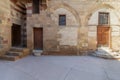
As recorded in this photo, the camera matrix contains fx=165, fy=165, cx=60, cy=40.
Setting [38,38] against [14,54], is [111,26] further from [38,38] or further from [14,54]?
[14,54]

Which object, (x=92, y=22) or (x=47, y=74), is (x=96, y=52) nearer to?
(x=92, y=22)

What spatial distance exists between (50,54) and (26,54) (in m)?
1.68

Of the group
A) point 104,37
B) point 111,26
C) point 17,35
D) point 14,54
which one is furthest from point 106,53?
point 17,35

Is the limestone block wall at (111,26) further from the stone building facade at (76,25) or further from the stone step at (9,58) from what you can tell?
the stone step at (9,58)

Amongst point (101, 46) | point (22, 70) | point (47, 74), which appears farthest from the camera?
point (101, 46)

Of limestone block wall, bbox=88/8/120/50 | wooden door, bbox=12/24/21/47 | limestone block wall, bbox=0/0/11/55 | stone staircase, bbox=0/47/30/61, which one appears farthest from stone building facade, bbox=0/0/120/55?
limestone block wall, bbox=0/0/11/55

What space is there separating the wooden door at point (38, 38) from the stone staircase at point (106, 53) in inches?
149

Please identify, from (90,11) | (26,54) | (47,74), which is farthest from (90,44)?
(47,74)

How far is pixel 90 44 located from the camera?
11500mm

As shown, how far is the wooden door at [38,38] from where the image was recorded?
38.7 feet

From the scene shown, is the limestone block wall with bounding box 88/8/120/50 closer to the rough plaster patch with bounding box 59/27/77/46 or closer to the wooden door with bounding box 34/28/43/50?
the rough plaster patch with bounding box 59/27/77/46

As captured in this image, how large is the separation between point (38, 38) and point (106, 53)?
4.80 meters

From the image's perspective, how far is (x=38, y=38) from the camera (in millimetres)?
11828

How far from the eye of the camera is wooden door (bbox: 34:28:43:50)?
1180cm
